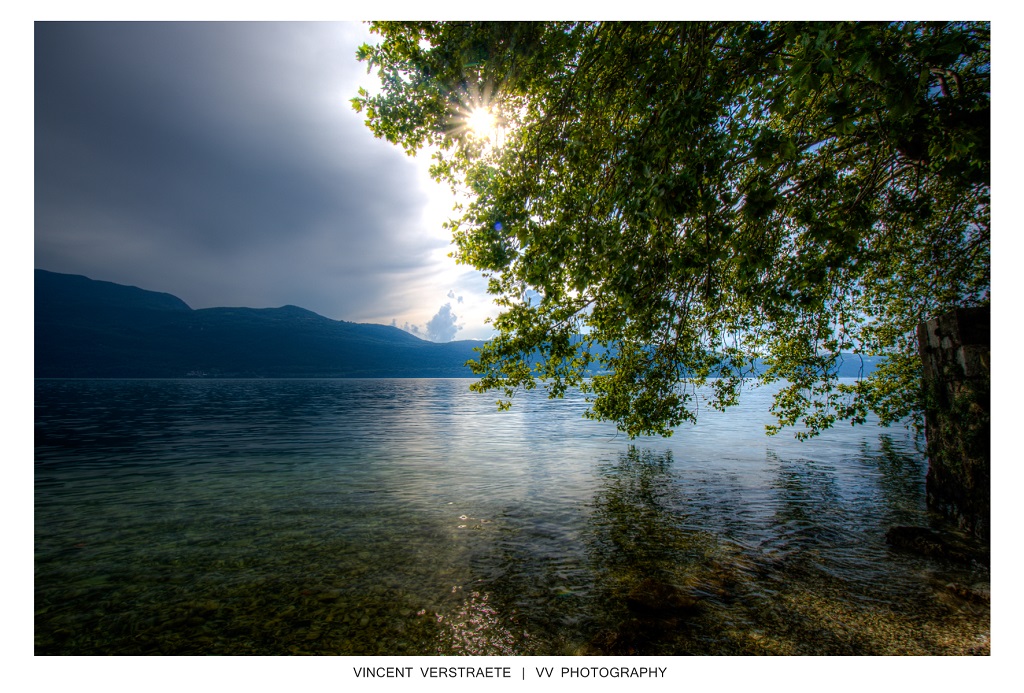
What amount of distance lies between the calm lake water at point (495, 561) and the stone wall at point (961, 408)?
1.93 m

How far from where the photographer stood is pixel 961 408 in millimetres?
9445

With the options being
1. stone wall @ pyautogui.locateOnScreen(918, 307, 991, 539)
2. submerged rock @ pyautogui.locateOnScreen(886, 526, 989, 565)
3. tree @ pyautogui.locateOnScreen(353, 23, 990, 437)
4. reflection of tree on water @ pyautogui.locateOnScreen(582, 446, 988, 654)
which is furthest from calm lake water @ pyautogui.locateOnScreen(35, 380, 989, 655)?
tree @ pyautogui.locateOnScreen(353, 23, 990, 437)

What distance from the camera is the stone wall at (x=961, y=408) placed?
898 centimetres

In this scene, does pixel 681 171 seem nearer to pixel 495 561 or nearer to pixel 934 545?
pixel 495 561

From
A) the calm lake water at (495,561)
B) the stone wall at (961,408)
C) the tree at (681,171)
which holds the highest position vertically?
the tree at (681,171)

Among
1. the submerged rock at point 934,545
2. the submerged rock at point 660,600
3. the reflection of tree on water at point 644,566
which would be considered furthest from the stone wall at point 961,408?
the submerged rock at point 660,600

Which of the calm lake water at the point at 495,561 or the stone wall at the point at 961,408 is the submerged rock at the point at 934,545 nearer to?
the calm lake water at the point at 495,561

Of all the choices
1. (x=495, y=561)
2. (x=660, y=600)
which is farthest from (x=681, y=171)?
(x=495, y=561)

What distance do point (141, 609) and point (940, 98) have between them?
16822 millimetres

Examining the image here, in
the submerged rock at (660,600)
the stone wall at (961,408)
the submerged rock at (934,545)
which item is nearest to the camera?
the submerged rock at (660,600)

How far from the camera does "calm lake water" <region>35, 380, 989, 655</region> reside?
251 inches

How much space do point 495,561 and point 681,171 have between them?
8.23m

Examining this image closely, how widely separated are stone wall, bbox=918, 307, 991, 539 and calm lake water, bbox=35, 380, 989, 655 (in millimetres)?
1932
